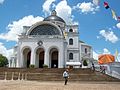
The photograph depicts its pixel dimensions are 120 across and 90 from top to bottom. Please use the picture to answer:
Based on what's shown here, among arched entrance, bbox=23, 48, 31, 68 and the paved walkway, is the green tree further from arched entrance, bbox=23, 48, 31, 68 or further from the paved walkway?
the paved walkway

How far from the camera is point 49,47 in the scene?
175ft

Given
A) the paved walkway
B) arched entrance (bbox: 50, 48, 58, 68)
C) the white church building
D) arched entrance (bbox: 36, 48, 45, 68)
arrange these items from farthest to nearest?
1. arched entrance (bbox: 50, 48, 58, 68)
2. arched entrance (bbox: 36, 48, 45, 68)
3. the white church building
4. the paved walkway

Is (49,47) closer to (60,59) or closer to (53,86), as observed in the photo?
(60,59)

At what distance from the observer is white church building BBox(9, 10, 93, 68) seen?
53.6 m

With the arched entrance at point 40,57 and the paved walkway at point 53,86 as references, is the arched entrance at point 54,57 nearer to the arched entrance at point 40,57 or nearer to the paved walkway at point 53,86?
the arched entrance at point 40,57

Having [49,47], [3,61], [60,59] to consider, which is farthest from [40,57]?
[3,61]

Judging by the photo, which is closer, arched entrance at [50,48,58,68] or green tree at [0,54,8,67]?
arched entrance at [50,48,58,68]

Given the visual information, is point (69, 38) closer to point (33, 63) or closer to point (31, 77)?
point (33, 63)

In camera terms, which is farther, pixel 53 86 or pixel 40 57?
pixel 40 57

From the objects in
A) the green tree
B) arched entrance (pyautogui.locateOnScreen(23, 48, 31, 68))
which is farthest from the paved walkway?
the green tree

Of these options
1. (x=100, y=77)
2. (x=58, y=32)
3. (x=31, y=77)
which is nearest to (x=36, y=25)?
(x=58, y=32)

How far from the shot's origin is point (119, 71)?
103ft

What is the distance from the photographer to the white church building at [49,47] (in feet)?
176

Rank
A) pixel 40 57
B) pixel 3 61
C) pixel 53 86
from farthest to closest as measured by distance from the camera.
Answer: pixel 3 61 → pixel 40 57 → pixel 53 86
